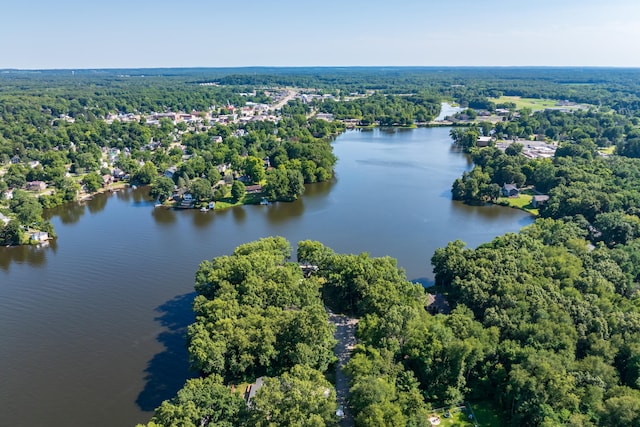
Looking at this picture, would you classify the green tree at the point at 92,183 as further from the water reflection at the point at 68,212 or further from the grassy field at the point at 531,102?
the grassy field at the point at 531,102

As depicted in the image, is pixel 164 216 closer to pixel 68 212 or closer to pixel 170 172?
pixel 68 212

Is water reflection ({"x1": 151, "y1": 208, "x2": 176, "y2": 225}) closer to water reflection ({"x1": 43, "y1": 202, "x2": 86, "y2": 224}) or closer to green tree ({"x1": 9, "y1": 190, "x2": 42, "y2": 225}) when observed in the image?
water reflection ({"x1": 43, "y1": 202, "x2": 86, "y2": 224})

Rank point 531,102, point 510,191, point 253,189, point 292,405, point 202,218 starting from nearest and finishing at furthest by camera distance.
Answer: point 292,405, point 202,218, point 510,191, point 253,189, point 531,102

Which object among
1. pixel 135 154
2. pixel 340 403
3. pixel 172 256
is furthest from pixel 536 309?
pixel 135 154

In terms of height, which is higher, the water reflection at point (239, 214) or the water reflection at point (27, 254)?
the water reflection at point (239, 214)

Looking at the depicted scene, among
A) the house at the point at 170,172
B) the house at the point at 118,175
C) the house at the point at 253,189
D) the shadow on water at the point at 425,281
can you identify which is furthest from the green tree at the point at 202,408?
the house at the point at 118,175

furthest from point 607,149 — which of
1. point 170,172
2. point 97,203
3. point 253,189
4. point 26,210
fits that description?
point 26,210
